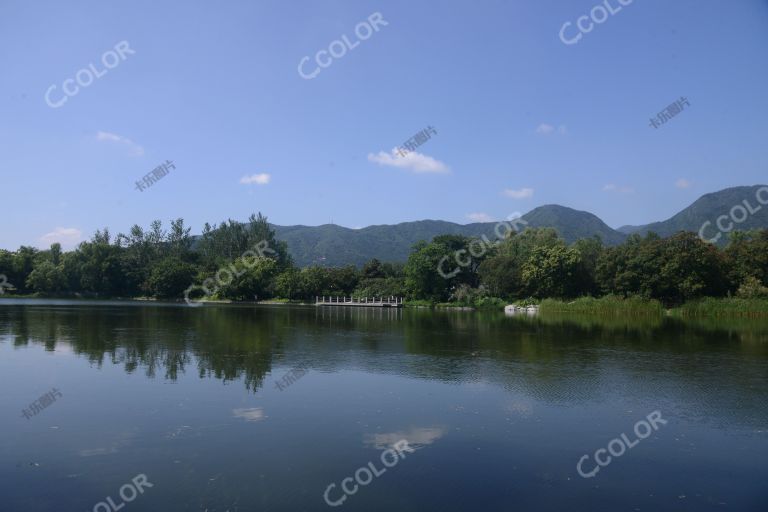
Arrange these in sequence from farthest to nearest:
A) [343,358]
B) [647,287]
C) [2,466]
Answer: [647,287] < [343,358] < [2,466]

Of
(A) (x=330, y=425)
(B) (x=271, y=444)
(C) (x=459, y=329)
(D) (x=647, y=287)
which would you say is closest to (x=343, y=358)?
(A) (x=330, y=425)

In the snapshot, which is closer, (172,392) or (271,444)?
(271,444)

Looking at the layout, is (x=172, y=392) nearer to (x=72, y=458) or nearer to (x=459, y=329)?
(x=72, y=458)

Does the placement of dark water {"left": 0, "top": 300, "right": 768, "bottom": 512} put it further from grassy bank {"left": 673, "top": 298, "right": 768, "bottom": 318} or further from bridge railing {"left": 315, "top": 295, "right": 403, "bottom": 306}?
bridge railing {"left": 315, "top": 295, "right": 403, "bottom": 306}

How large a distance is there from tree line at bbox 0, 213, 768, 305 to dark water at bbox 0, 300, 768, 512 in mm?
33387

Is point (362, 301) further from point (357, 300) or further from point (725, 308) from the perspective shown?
point (725, 308)

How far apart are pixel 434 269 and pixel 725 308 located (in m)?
34.5

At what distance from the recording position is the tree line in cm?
4928

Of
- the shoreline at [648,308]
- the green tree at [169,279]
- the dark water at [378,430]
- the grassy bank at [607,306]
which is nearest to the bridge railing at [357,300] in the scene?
the shoreline at [648,308]

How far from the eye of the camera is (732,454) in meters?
8.98

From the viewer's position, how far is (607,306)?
50375 mm

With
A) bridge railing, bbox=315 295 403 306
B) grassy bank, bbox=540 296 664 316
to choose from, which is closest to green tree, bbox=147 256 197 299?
bridge railing, bbox=315 295 403 306

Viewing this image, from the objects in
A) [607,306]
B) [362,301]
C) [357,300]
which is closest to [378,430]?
[607,306]

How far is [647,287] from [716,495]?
47.2 m
